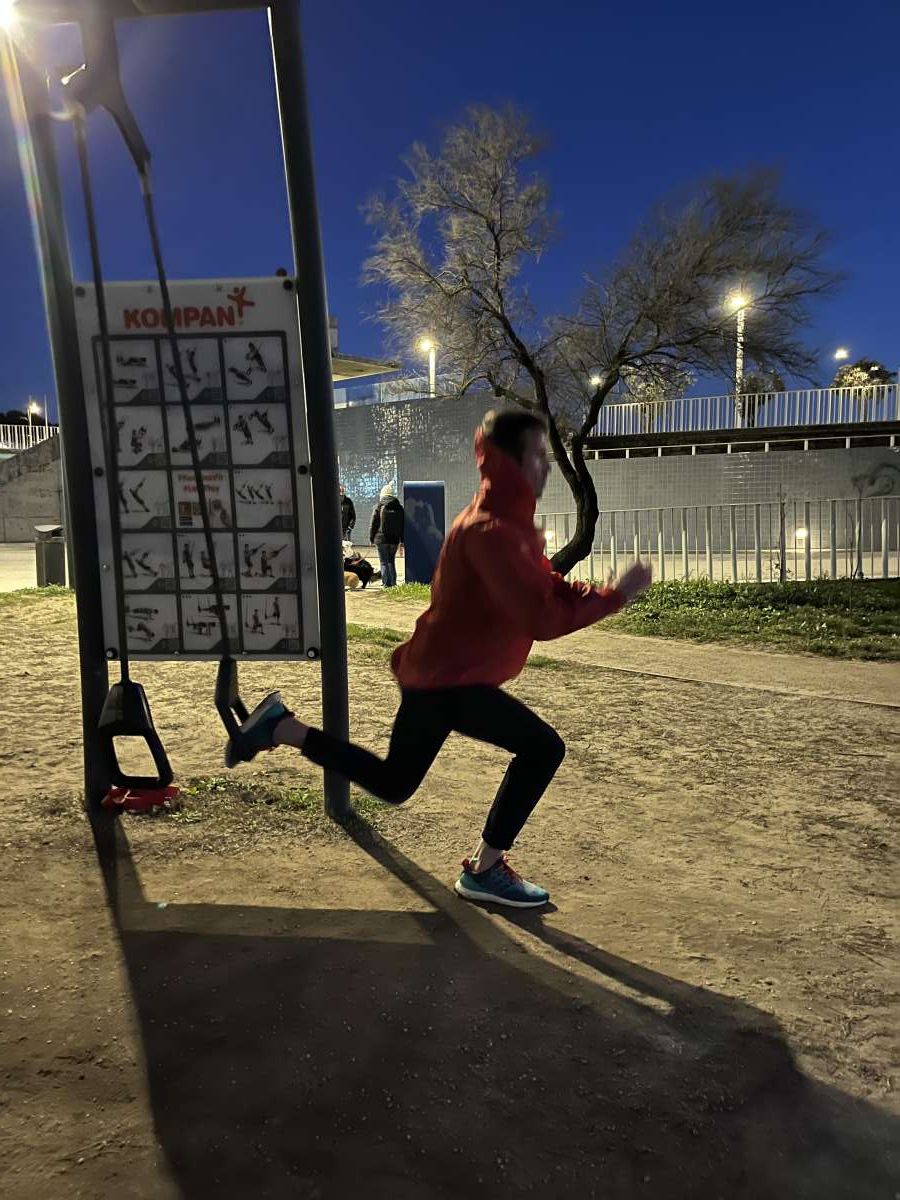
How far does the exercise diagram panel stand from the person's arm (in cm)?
137

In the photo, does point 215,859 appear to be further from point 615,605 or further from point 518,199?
point 518,199

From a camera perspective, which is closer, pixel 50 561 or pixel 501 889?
pixel 501 889

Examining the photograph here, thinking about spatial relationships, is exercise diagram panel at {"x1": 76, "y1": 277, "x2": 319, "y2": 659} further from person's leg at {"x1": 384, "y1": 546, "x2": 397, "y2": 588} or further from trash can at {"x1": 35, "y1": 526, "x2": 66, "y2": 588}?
person's leg at {"x1": 384, "y1": 546, "x2": 397, "y2": 588}

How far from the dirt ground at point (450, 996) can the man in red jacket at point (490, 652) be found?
0.47 m

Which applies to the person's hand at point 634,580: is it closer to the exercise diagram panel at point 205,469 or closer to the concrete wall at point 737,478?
A: the exercise diagram panel at point 205,469

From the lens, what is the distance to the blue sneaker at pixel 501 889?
10.2 ft

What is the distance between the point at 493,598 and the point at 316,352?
5.27 ft

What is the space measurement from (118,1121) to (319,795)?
2.18 metres

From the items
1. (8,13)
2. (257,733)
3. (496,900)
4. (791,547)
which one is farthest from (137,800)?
(791,547)

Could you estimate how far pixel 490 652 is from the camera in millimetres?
2834

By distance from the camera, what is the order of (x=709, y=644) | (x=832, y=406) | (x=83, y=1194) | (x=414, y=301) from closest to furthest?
(x=83, y=1194) → (x=709, y=644) → (x=414, y=301) → (x=832, y=406)

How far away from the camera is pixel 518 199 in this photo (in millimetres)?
14258

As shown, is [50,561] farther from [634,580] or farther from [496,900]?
[634,580]

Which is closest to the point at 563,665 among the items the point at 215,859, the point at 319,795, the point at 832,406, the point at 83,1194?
the point at 319,795
